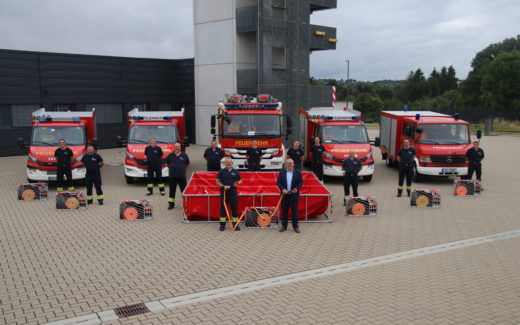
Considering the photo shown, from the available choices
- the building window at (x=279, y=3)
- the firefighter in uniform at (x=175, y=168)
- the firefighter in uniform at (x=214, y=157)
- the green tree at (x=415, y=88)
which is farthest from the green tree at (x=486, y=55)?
the firefighter in uniform at (x=175, y=168)

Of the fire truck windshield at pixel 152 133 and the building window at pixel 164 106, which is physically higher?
the building window at pixel 164 106

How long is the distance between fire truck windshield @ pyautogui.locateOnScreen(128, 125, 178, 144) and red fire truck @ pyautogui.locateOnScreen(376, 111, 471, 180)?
8419 mm

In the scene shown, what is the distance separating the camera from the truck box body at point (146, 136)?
16.7 m

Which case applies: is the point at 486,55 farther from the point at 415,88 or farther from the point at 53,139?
the point at 53,139

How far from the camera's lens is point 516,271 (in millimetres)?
8734

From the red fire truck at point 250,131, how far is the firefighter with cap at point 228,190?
5.30 m

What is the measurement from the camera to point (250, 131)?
1694 cm

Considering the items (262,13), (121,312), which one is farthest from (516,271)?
(262,13)

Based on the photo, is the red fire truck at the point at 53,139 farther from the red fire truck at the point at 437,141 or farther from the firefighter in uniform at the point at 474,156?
the firefighter in uniform at the point at 474,156

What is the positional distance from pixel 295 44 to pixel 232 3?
4442mm

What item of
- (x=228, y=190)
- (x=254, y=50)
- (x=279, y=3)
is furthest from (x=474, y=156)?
(x=254, y=50)

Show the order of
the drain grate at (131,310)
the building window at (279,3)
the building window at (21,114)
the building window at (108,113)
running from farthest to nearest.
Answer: the building window at (108,113)
the building window at (279,3)
the building window at (21,114)
the drain grate at (131,310)

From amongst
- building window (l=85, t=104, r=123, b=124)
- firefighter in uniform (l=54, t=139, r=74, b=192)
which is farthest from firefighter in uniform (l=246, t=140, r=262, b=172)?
building window (l=85, t=104, r=123, b=124)

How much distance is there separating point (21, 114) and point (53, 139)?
10476 mm
